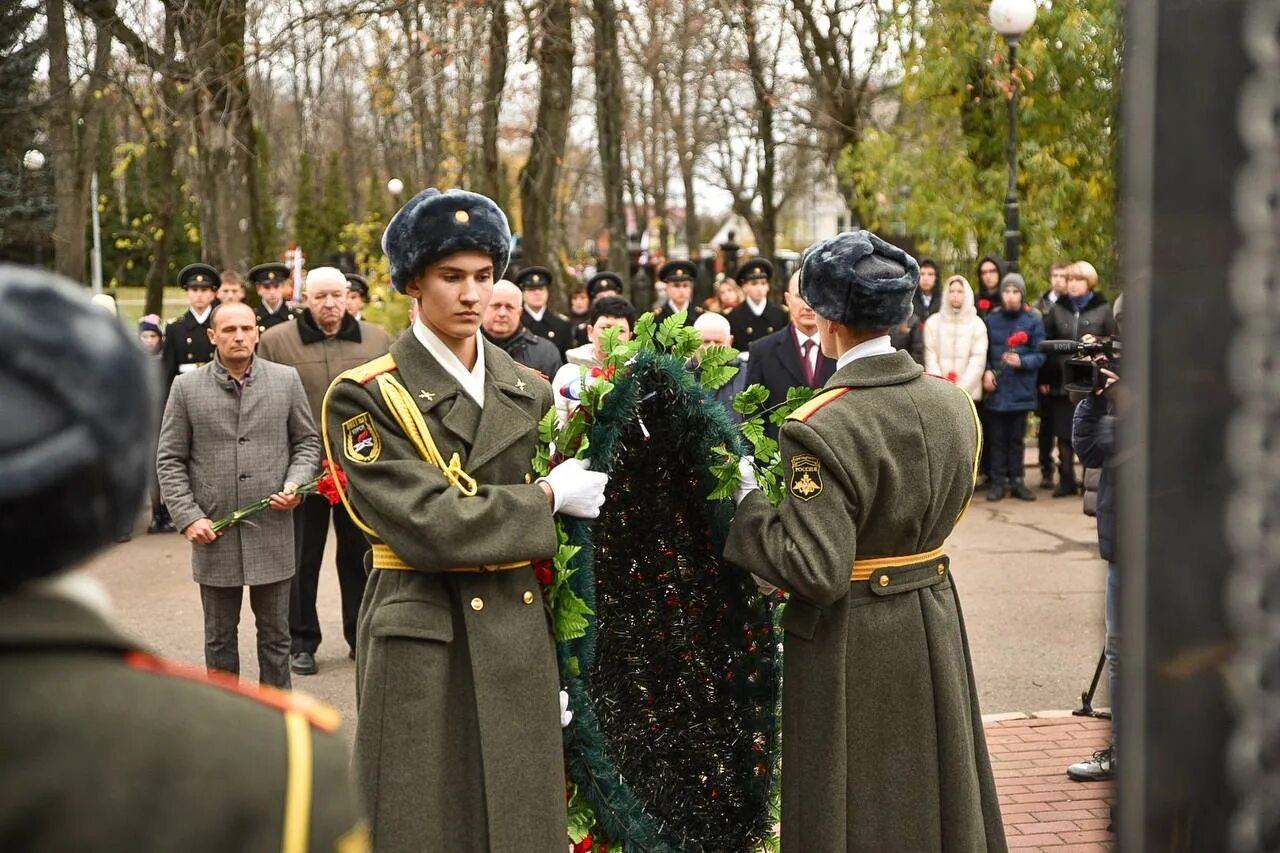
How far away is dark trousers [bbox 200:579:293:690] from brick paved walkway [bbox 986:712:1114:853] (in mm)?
3186

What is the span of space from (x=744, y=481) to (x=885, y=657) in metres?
0.63

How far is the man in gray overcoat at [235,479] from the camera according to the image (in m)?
6.56

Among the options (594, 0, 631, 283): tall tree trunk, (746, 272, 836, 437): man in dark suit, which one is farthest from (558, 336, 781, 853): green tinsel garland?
(594, 0, 631, 283): tall tree trunk

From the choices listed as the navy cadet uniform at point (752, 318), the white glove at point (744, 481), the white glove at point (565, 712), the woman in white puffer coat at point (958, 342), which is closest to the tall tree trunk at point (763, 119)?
the woman in white puffer coat at point (958, 342)

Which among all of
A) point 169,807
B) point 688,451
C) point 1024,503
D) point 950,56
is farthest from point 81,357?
point 950,56

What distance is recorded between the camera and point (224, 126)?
57.5 ft

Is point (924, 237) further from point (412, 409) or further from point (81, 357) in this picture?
point (81, 357)

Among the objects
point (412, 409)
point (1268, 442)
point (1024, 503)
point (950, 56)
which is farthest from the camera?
point (950, 56)

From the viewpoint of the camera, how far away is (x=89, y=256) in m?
48.7

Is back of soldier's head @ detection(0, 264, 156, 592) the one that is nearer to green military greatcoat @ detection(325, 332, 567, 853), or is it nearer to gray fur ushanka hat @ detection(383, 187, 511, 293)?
green military greatcoat @ detection(325, 332, 567, 853)

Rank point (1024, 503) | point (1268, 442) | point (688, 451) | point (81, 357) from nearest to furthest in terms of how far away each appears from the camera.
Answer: point (1268, 442)
point (81, 357)
point (688, 451)
point (1024, 503)

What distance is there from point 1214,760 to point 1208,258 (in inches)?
14.9

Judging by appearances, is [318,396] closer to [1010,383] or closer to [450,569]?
[450,569]

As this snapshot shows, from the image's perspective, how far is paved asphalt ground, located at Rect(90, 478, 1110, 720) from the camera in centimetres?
743
